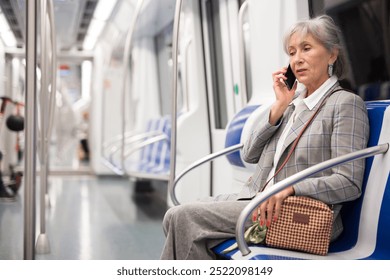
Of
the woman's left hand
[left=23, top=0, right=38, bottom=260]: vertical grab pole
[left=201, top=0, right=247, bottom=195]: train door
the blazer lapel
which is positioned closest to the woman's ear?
the blazer lapel

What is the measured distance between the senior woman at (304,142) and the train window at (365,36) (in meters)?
0.89

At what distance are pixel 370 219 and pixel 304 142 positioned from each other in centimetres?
41

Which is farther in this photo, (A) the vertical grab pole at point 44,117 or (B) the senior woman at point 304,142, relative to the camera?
(A) the vertical grab pole at point 44,117

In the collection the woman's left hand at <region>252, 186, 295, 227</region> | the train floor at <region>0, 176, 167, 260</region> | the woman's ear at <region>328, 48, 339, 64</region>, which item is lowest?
the train floor at <region>0, 176, 167, 260</region>

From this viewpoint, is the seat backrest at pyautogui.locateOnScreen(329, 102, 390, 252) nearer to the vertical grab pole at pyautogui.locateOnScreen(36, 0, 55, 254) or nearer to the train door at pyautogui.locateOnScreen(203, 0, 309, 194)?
the train door at pyautogui.locateOnScreen(203, 0, 309, 194)

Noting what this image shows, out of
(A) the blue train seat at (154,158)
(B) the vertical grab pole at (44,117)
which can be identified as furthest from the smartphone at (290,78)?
(A) the blue train seat at (154,158)

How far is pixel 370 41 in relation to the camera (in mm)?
3408

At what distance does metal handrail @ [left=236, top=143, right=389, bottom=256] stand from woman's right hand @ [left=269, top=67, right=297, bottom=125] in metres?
0.39

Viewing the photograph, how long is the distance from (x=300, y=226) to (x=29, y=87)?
128cm

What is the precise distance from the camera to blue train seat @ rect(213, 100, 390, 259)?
2252mm

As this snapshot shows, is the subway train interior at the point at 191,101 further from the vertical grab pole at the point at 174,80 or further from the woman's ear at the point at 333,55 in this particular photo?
the woman's ear at the point at 333,55

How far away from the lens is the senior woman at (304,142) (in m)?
2.24

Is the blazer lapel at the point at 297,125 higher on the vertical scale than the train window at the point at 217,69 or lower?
lower

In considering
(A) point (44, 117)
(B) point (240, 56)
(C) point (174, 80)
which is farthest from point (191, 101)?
(A) point (44, 117)
